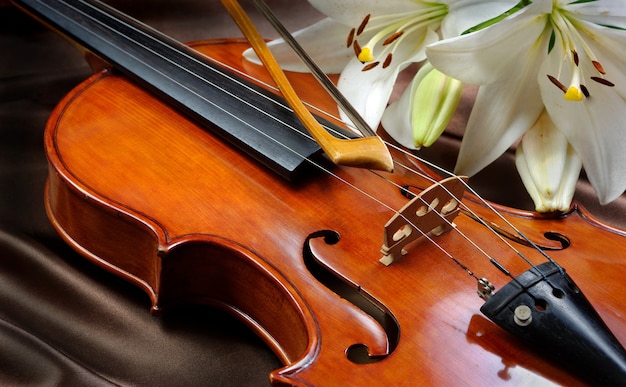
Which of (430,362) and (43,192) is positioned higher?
(430,362)

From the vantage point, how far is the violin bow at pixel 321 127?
63 cm

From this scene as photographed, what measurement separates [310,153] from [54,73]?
22.7 inches

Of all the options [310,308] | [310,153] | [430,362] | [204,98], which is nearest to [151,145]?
[204,98]

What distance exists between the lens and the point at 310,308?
0.61m

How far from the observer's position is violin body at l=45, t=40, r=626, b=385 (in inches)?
22.1

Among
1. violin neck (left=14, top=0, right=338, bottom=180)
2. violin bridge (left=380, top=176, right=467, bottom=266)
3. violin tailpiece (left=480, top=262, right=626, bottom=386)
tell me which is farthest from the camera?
violin neck (left=14, top=0, right=338, bottom=180)

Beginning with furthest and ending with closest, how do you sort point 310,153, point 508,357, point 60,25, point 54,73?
point 54,73, point 60,25, point 310,153, point 508,357

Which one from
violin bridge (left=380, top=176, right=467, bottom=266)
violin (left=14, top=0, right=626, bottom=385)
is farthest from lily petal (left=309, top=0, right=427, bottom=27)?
violin bridge (left=380, top=176, right=467, bottom=266)

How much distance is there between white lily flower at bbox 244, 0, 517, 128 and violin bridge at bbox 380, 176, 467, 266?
15 cm

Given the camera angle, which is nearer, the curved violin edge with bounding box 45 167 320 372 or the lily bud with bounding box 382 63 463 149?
the curved violin edge with bounding box 45 167 320 372

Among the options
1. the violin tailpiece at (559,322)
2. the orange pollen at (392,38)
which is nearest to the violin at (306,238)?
the violin tailpiece at (559,322)

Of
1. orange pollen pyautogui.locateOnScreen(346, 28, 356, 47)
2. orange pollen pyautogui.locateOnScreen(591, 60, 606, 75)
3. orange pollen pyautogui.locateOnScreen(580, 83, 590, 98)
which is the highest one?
orange pollen pyautogui.locateOnScreen(591, 60, 606, 75)

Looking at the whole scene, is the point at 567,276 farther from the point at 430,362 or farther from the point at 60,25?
the point at 60,25

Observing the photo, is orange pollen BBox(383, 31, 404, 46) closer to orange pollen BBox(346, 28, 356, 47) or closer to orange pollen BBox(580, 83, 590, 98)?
orange pollen BBox(346, 28, 356, 47)
